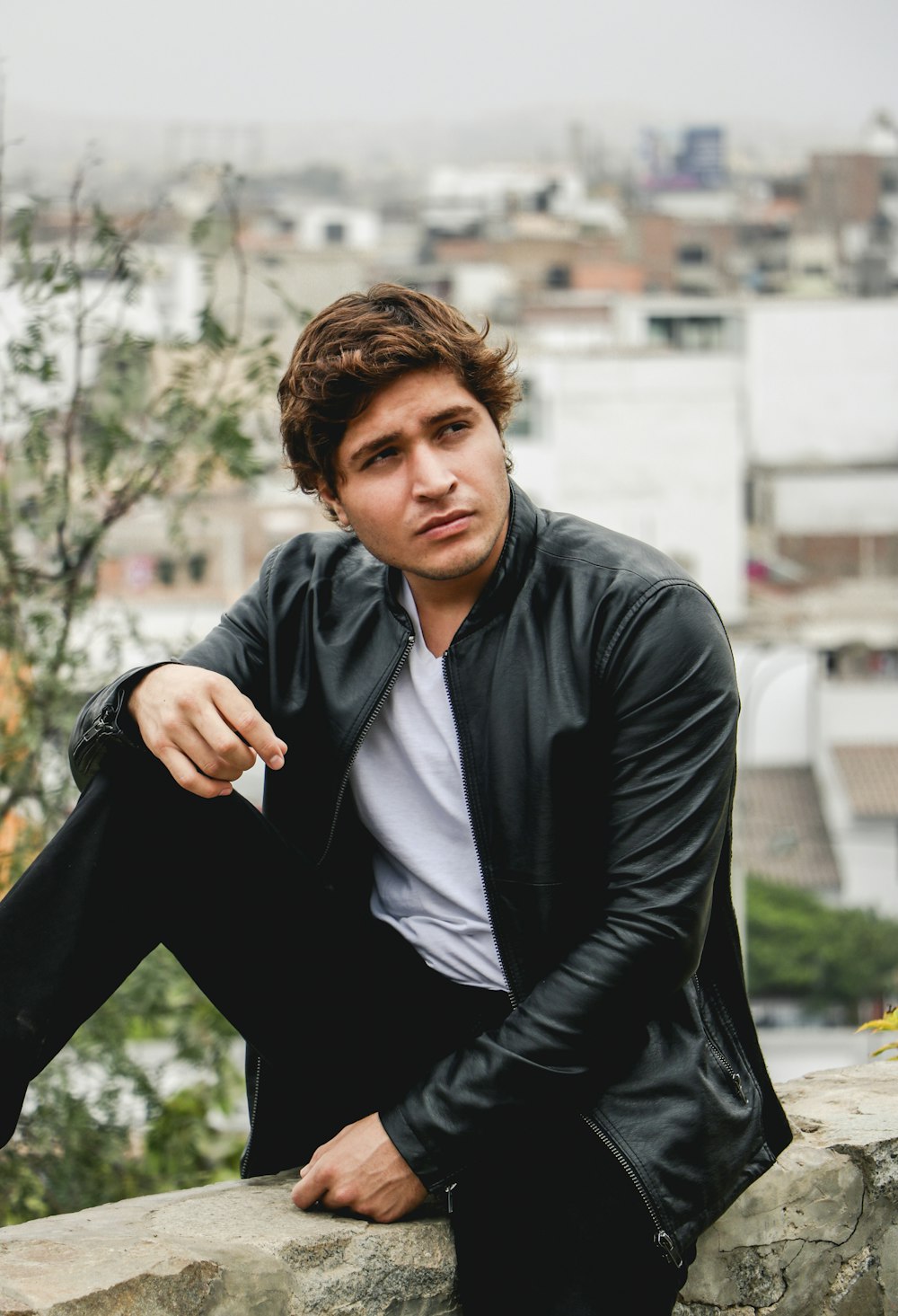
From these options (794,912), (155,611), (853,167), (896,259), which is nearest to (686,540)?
(794,912)

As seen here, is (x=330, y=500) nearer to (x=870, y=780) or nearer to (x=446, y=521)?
(x=446, y=521)

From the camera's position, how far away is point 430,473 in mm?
1890

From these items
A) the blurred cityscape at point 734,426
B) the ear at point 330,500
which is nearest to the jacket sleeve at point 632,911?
the ear at point 330,500

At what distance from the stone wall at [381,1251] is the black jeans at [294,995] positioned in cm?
11

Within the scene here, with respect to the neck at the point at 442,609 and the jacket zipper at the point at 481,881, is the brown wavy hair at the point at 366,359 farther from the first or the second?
the jacket zipper at the point at 481,881

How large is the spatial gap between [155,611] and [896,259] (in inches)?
1256

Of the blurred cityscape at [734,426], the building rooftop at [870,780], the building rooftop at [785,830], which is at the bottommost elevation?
the building rooftop at [785,830]

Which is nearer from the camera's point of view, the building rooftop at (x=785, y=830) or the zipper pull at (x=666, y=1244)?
the zipper pull at (x=666, y=1244)

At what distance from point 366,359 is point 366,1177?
924 mm

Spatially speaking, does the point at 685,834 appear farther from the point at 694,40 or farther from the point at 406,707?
the point at 694,40

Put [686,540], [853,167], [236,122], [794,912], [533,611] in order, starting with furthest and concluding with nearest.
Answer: [236,122] < [853,167] < [686,540] < [794,912] < [533,611]

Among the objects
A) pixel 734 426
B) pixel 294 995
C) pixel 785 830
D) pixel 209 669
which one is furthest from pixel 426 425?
pixel 734 426

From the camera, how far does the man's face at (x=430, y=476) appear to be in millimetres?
1896

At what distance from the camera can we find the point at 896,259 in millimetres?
49062
